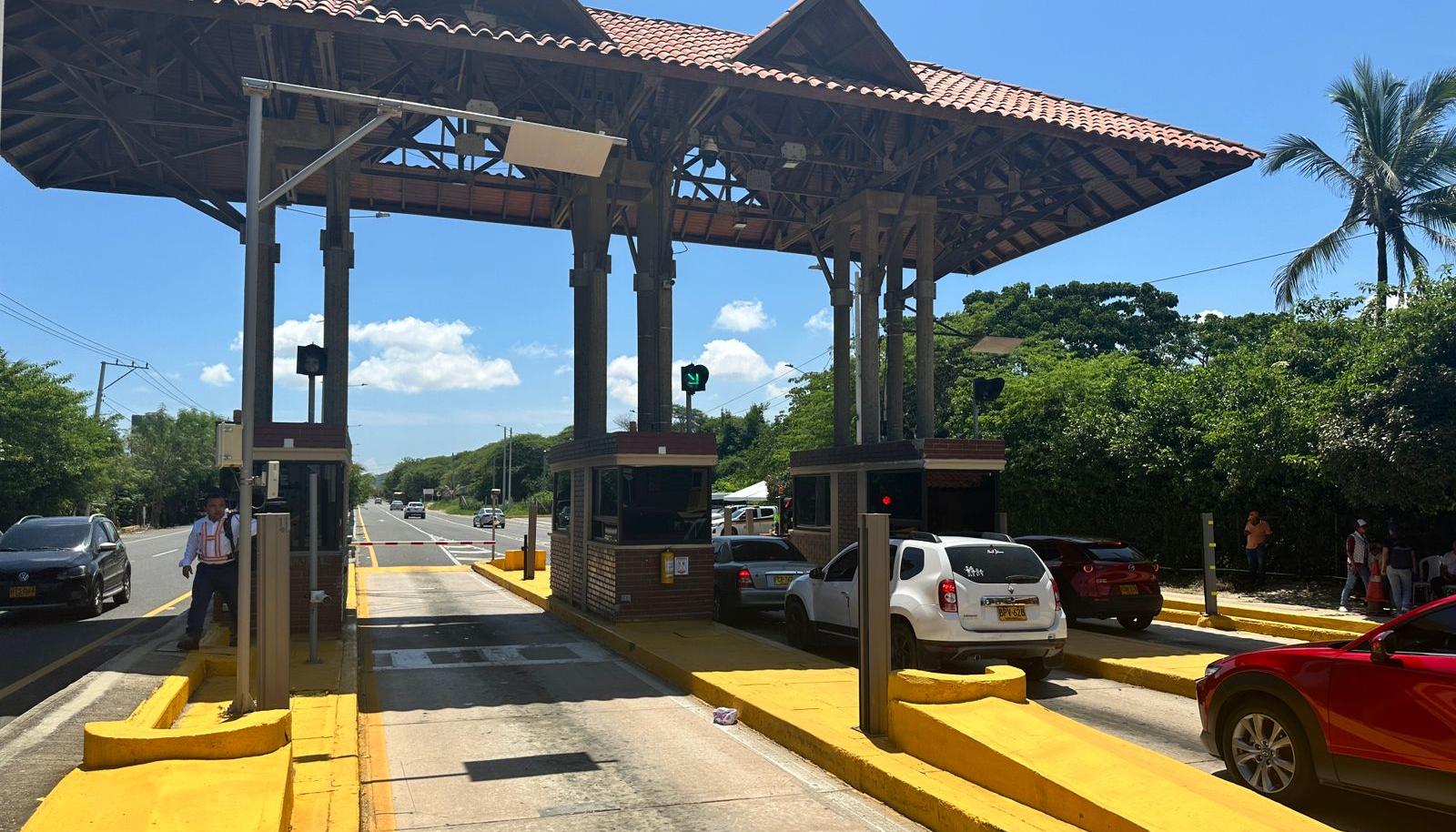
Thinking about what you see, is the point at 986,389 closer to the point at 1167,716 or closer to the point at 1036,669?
the point at 1036,669

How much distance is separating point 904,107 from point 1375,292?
12.3 meters

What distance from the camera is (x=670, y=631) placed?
1470 cm

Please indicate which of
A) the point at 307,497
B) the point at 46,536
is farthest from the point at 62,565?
the point at 307,497

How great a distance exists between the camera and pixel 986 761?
7.07 m

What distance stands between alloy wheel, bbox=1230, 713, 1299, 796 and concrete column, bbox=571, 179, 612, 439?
570 inches

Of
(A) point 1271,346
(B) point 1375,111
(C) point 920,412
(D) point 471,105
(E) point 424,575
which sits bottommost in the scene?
(E) point 424,575

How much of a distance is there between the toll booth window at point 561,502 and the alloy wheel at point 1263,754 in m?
13.5

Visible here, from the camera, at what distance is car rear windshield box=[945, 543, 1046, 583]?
11.1m

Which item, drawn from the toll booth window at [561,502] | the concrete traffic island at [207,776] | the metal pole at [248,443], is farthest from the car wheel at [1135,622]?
the metal pole at [248,443]

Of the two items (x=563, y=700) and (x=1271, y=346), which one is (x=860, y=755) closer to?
(x=563, y=700)

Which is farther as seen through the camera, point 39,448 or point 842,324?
point 39,448

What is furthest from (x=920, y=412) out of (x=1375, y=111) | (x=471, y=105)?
(x=1375, y=111)

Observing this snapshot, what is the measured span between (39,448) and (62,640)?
108 feet

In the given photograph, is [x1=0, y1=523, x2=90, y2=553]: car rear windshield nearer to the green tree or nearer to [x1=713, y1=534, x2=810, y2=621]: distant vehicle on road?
[x1=713, y1=534, x2=810, y2=621]: distant vehicle on road
